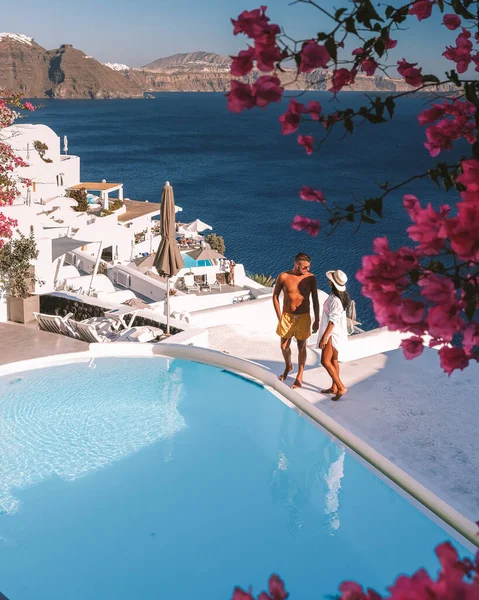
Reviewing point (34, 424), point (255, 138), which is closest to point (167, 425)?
point (34, 424)

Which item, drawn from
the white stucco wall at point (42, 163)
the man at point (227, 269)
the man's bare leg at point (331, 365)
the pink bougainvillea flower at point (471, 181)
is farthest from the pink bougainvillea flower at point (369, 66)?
the man at point (227, 269)

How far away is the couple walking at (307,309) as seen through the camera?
24.2ft

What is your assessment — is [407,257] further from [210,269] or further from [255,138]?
[255,138]

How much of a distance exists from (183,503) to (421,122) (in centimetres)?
462

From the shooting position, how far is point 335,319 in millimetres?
7434

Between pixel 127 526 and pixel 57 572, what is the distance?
67 centimetres

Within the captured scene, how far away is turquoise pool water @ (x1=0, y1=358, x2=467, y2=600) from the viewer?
5.14 metres

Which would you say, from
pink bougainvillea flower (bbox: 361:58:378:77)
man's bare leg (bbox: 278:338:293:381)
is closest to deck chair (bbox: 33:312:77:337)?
man's bare leg (bbox: 278:338:293:381)

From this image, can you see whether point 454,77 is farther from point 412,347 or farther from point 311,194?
point 412,347

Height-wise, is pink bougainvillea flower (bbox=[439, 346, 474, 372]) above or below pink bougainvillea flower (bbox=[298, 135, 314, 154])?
below

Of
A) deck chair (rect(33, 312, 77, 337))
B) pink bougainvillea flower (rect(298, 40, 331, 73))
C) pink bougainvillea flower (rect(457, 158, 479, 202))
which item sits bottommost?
deck chair (rect(33, 312, 77, 337))

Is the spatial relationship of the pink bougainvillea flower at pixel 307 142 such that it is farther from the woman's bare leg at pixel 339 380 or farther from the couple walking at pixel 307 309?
the woman's bare leg at pixel 339 380

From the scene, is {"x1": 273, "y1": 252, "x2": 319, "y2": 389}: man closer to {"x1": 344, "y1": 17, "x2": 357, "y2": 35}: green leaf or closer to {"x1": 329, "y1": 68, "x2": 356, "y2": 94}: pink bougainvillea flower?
{"x1": 329, "y1": 68, "x2": 356, "y2": 94}: pink bougainvillea flower

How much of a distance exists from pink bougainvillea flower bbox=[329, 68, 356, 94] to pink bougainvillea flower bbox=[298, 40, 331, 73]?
28cm
